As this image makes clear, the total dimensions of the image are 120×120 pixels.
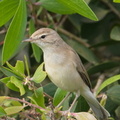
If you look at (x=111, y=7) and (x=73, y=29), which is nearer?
(x=111, y=7)

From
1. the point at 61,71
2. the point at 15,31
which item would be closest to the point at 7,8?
the point at 15,31

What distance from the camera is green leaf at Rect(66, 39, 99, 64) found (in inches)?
183

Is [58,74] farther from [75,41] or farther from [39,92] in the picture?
[75,41]

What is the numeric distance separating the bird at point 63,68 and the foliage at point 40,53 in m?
0.09

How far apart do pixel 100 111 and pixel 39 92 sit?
0.71 meters

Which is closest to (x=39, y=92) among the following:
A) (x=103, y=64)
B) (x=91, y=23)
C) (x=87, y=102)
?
(x=87, y=102)

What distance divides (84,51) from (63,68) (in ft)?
2.91

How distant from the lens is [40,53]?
432 centimetres

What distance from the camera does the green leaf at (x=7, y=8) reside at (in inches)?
138

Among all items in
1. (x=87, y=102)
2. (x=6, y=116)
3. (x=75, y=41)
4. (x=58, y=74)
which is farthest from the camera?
(x=75, y=41)

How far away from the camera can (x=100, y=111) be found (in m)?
3.99

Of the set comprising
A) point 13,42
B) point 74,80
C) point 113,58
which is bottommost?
point 113,58

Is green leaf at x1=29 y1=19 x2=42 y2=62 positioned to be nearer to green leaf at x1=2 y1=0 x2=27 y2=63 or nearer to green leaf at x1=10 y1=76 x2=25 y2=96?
green leaf at x1=2 y1=0 x2=27 y2=63

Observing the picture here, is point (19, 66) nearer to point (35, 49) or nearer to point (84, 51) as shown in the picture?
point (35, 49)
